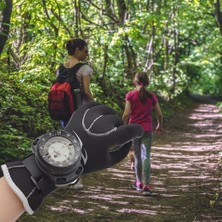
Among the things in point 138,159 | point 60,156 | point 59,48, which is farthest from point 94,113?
point 59,48

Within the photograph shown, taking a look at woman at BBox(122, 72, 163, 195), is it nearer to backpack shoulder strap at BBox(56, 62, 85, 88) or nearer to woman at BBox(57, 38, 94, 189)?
woman at BBox(57, 38, 94, 189)

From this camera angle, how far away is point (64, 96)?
5.95 m

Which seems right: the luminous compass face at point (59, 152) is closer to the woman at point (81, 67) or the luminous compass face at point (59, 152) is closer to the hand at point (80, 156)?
the hand at point (80, 156)

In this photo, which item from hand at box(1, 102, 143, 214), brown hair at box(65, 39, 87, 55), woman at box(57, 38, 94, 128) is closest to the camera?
hand at box(1, 102, 143, 214)

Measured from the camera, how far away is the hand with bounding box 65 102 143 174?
1198 millimetres

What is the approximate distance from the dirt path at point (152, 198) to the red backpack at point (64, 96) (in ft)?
4.05

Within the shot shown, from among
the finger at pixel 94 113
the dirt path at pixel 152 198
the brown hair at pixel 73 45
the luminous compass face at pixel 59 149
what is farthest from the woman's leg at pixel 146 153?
the luminous compass face at pixel 59 149

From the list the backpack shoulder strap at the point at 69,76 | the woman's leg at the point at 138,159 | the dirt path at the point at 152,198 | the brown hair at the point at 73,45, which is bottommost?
the dirt path at the point at 152,198

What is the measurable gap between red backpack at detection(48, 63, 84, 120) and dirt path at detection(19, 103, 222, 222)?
4.05 ft

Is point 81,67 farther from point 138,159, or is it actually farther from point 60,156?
point 60,156

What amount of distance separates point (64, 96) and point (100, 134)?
4797 mm

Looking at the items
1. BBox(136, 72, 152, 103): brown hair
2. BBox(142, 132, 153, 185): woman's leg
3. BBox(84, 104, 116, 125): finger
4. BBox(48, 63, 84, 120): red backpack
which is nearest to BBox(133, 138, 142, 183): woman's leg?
BBox(142, 132, 153, 185): woman's leg

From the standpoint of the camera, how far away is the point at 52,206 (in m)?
5.86

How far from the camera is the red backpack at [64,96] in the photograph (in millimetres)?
5957
